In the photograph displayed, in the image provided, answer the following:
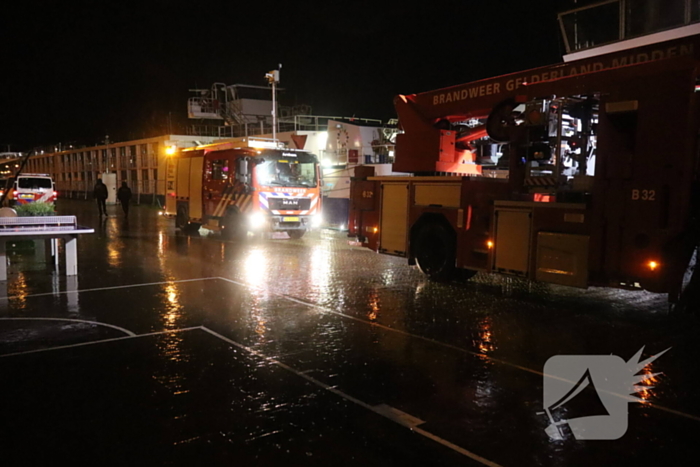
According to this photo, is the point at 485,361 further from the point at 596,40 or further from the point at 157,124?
the point at 157,124

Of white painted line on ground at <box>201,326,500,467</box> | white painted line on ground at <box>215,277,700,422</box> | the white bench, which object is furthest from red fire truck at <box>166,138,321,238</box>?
white painted line on ground at <box>201,326,500,467</box>

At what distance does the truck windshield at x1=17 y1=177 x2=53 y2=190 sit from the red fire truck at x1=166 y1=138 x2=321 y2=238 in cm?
1154

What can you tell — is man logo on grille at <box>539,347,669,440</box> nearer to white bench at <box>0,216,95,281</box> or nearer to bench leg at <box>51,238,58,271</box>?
white bench at <box>0,216,95,281</box>

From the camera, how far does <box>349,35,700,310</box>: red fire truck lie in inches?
276

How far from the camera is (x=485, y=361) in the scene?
19.4 feet

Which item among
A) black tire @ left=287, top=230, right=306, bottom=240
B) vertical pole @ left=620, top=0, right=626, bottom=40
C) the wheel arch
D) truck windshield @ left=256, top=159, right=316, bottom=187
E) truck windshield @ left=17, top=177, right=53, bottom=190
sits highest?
vertical pole @ left=620, top=0, right=626, bottom=40

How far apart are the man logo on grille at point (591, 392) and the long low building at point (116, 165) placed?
68.1 ft

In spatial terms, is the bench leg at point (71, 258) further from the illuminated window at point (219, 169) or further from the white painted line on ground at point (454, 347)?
the illuminated window at point (219, 169)

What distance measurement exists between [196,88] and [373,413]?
47293 mm

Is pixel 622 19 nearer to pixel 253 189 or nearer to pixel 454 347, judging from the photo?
pixel 253 189

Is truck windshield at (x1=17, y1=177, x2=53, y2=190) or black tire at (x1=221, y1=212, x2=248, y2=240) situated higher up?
truck windshield at (x1=17, y1=177, x2=53, y2=190)

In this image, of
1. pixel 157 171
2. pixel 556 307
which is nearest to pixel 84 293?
pixel 556 307

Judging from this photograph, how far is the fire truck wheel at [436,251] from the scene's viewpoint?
1020 centimetres

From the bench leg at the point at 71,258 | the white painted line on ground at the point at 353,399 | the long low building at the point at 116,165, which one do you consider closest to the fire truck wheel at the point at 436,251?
the white painted line on ground at the point at 353,399
